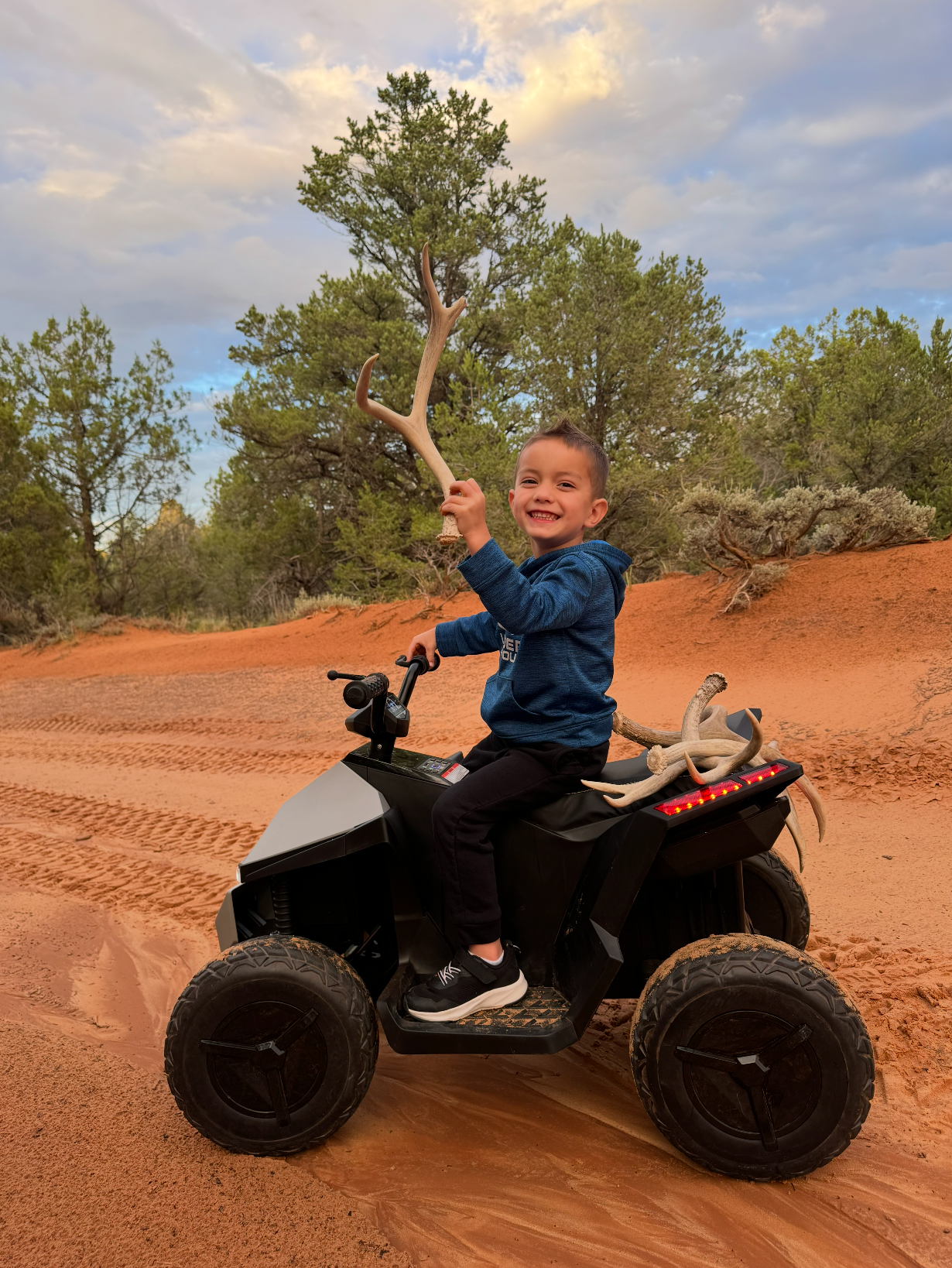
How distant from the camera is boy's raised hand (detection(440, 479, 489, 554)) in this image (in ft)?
7.14

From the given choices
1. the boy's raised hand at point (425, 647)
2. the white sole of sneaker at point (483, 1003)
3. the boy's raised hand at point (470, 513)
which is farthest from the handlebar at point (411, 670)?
the white sole of sneaker at point (483, 1003)


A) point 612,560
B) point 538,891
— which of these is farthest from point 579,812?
point 612,560

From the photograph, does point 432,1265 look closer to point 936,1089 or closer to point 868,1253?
point 868,1253

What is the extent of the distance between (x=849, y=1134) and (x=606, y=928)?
0.80 metres

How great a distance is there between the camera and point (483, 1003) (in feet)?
7.60

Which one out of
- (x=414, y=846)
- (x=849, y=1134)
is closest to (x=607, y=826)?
(x=414, y=846)

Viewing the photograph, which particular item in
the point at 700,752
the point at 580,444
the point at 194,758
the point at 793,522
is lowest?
the point at 194,758

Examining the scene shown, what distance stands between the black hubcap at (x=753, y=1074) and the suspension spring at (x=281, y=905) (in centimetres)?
123

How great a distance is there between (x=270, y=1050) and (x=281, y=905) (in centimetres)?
41

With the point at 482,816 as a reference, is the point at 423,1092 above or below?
below

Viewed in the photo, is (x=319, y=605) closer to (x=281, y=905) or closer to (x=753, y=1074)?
(x=281, y=905)

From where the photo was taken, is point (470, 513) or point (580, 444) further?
point (580, 444)

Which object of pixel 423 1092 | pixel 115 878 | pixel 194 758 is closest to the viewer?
pixel 423 1092

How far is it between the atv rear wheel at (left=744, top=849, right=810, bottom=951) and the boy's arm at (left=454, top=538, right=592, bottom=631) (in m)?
1.24
